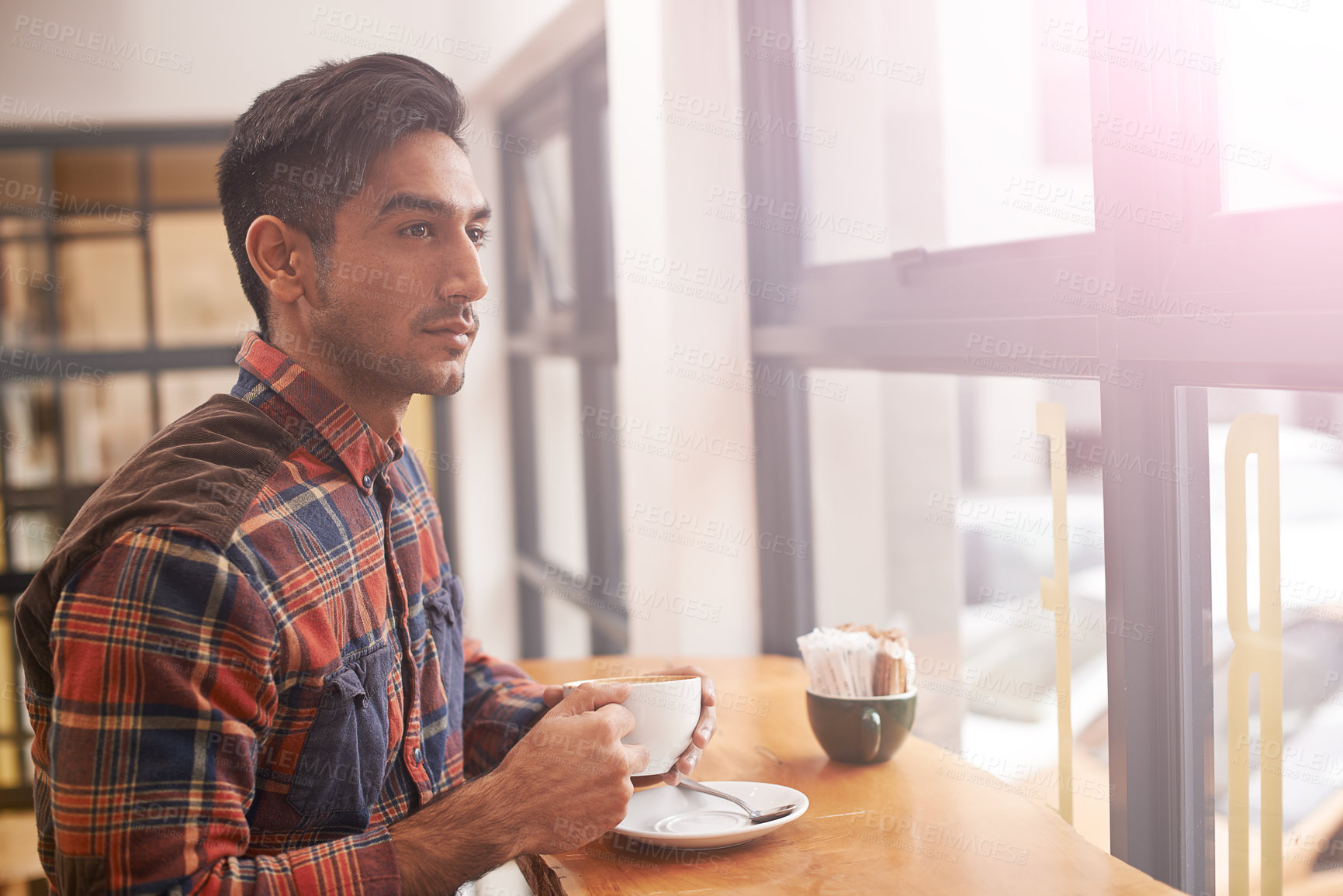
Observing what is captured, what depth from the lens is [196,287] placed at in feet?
12.5

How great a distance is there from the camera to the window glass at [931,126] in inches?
56.1

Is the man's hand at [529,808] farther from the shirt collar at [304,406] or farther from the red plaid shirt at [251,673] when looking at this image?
the shirt collar at [304,406]

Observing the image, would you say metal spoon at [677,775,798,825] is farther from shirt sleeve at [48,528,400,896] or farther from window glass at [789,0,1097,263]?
window glass at [789,0,1097,263]

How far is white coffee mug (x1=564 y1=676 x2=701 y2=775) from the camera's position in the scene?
1.17 meters

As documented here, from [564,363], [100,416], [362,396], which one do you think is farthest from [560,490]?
[362,396]

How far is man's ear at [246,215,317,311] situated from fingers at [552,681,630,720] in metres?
0.52

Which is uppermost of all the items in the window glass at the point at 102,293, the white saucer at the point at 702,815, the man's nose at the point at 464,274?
the window glass at the point at 102,293

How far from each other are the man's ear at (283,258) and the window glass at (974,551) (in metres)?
0.90

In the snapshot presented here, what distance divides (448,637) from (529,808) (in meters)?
0.36

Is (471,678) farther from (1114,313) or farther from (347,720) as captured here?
(1114,313)

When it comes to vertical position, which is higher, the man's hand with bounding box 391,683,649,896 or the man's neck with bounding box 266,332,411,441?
the man's neck with bounding box 266,332,411,441

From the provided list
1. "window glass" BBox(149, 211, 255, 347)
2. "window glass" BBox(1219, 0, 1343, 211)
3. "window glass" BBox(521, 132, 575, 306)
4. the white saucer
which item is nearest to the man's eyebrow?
the white saucer

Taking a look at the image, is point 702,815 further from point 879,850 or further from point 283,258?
point 283,258

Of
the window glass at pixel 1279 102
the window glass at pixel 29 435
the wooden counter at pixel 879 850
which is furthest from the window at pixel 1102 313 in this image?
the window glass at pixel 29 435
